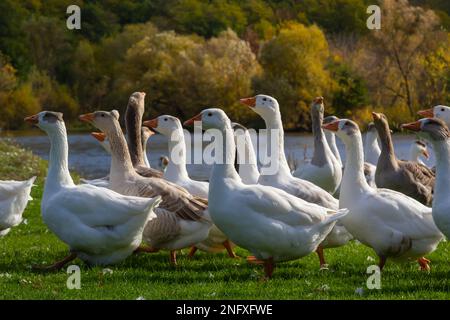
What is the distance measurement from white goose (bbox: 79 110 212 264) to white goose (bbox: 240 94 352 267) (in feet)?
3.61

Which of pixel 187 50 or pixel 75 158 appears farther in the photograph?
pixel 187 50

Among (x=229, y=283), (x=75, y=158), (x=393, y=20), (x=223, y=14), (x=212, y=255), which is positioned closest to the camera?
(x=229, y=283)

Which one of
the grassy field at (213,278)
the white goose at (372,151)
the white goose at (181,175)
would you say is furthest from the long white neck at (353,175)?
the white goose at (372,151)

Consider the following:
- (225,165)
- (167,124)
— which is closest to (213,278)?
(225,165)

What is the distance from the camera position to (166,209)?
8969mm

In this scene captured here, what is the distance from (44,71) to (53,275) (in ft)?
107

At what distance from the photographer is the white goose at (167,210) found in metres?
8.90

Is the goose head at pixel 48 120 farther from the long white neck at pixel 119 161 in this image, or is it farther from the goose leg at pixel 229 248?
the goose leg at pixel 229 248

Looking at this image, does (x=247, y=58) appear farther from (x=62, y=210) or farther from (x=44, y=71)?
(x=62, y=210)

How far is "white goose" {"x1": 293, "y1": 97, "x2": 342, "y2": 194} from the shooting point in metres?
13.0

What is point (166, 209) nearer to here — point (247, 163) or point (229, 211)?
point (229, 211)

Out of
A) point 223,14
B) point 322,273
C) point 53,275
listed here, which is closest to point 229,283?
point 322,273

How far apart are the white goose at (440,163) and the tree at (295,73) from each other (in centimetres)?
2963

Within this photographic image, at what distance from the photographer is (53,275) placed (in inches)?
318
